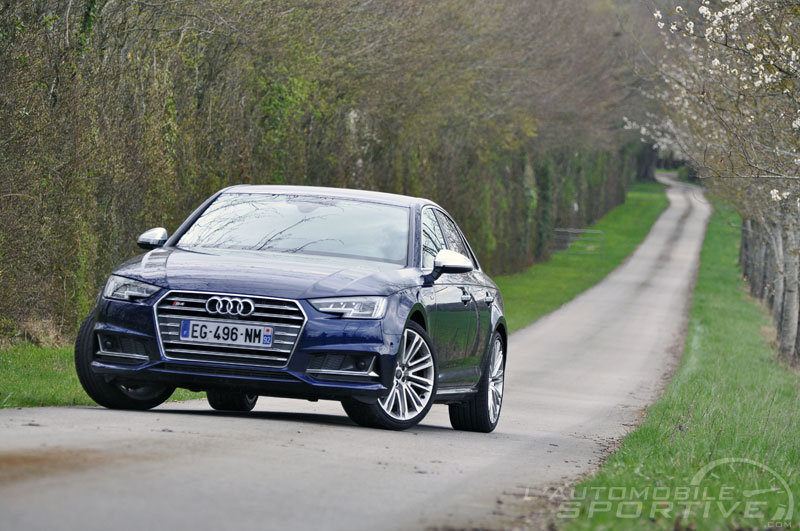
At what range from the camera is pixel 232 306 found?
9.37 m

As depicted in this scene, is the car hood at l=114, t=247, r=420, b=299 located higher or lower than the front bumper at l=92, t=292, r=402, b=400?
higher

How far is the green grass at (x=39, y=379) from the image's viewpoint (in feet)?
36.7

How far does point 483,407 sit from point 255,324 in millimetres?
3158

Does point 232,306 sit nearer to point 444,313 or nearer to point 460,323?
→ point 444,313

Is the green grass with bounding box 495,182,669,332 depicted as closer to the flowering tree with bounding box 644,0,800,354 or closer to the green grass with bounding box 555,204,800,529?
the flowering tree with bounding box 644,0,800,354

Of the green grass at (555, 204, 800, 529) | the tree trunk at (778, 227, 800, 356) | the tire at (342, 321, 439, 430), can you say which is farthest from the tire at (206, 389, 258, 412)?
A: the tree trunk at (778, 227, 800, 356)

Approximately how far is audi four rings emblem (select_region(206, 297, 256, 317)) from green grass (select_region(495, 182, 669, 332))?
24.3 metres

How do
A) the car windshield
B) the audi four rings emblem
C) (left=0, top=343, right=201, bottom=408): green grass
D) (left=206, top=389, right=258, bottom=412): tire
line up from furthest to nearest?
1. (left=206, top=389, right=258, bottom=412): tire
2. (left=0, top=343, right=201, bottom=408): green grass
3. the car windshield
4. the audi four rings emblem

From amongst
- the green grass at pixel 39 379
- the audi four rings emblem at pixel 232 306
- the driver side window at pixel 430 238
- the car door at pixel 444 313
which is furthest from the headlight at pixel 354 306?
the green grass at pixel 39 379

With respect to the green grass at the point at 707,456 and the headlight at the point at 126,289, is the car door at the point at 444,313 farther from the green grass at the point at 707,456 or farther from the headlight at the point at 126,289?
the headlight at the point at 126,289

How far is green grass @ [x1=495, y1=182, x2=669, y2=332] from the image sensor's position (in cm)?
4181

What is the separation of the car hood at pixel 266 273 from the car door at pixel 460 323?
787 mm

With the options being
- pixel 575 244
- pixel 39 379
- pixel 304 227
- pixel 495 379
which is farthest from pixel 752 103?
pixel 575 244

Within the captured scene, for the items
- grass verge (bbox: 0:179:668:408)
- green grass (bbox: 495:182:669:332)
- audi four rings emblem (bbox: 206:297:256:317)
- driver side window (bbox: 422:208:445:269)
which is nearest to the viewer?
audi four rings emblem (bbox: 206:297:256:317)
